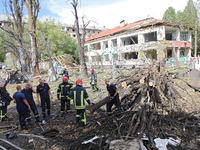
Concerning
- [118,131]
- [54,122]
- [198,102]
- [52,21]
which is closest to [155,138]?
[118,131]

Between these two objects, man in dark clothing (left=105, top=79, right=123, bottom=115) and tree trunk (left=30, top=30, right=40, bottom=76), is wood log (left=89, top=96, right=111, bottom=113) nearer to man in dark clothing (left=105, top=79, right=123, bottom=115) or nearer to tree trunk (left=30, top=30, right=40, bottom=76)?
man in dark clothing (left=105, top=79, right=123, bottom=115)

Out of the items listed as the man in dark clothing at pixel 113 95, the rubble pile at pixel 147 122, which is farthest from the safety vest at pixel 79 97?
the man in dark clothing at pixel 113 95

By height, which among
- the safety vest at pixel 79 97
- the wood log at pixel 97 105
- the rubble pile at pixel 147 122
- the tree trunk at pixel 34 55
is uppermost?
the tree trunk at pixel 34 55

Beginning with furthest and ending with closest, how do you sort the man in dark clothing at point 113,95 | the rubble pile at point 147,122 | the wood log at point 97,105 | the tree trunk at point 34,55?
the tree trunk at point 34,55 → the man in dark clothing at point 113,95 → the wood log at point 97,105 → the rubble pile at point 147,122

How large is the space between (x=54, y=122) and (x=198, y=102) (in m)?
5.77

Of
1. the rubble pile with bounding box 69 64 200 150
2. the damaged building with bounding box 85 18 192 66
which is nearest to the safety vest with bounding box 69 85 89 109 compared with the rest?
the rubble pile with bounding box 69 64 200 150

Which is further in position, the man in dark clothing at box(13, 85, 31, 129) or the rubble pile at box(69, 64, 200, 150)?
the man in dark clothing at box(13, 85, 31, 129)

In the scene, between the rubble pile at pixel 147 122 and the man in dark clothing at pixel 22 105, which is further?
the man in dark clothing at pixel 22 105

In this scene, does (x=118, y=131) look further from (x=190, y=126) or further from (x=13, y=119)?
(x=13, y=119)

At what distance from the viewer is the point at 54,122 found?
17.3 feet

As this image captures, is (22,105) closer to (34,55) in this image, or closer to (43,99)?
(43,99)

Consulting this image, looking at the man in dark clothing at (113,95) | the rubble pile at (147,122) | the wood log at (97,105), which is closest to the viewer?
the rubble pile at (147,122)

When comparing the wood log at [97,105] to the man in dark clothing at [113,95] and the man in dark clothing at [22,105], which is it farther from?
the man in dark clothing at [22,105]

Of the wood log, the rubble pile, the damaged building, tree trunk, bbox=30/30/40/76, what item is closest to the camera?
the rubble pile
